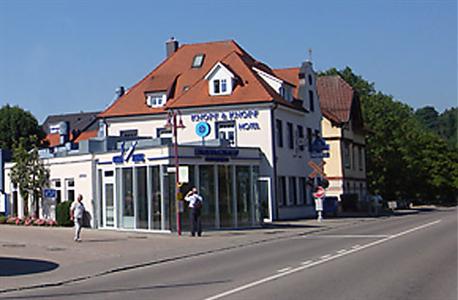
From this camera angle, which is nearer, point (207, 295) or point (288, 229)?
point (207, 295)

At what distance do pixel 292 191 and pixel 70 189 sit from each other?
15024 millimetres

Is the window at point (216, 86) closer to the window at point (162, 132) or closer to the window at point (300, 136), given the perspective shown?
the window at point (162, 132)

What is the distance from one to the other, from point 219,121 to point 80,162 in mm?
10465

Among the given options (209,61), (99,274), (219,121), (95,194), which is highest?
(209,61)

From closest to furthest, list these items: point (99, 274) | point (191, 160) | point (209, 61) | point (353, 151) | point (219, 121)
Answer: point (99, 274), point (191, 160), point (219, 121), point (209, 61), point (353, 151)

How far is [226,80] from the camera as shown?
43.6m

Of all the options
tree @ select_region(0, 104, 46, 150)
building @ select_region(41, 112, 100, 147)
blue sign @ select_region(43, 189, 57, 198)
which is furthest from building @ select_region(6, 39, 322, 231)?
building @ select_region(41, 112, 100, 147)

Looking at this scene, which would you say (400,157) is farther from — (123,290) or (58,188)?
(123,290)

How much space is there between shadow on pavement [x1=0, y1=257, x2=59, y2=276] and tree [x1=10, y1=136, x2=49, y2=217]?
17.4 m

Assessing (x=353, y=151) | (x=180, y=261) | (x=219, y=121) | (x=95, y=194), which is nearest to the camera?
(x=180, y=261)

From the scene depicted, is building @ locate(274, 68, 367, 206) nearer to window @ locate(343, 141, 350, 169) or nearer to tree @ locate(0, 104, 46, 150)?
window @ locate(343, 141, 350, 169)

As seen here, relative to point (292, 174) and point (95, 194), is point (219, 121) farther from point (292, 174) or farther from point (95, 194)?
point (95, 194)

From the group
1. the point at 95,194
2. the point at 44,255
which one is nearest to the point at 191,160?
the point at 95,194

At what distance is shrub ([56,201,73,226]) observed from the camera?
35062 mm
